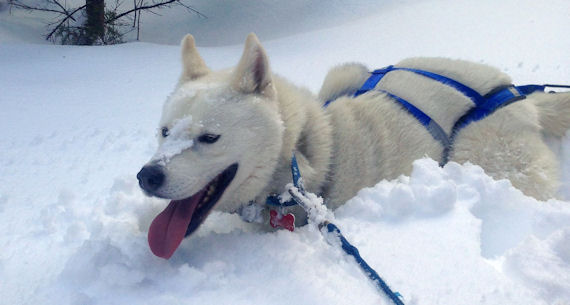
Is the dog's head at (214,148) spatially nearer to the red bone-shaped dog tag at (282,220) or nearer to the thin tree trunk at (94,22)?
the red bone-shaped dog tag at (282,220)

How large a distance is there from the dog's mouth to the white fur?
50mm

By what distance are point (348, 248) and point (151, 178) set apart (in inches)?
29.8

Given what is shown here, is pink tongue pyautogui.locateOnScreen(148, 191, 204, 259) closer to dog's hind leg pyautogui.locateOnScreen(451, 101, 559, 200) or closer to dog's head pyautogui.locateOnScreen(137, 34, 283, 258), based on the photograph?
dog's head pyautogui.locateOnScreen(137, 34, 283, 258)

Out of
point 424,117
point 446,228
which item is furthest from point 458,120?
point 446,228

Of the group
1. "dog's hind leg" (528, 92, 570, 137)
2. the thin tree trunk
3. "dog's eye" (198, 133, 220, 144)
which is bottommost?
the thin tree trunk

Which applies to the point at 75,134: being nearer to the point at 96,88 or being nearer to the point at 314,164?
the point at 96,88

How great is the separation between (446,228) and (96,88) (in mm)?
3929

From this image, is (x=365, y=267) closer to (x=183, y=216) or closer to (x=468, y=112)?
(x=183, y=216)

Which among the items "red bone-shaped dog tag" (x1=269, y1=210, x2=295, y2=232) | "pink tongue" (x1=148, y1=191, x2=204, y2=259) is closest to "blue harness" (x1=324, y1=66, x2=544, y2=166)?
"red bone-shaped dog tag" (x1=269, y1=210, x2=295, y2=232)

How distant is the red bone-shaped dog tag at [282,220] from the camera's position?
1769 millimetres

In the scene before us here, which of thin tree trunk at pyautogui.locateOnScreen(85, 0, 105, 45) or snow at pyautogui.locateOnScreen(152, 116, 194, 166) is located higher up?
snow at pyautogui.locateOnScreen(152, 116, 194, 166)

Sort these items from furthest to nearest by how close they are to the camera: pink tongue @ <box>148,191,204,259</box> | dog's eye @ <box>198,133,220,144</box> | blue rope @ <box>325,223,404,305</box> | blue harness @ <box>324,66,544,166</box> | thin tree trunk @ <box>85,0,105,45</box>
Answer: thin tree trunk @ <box>85,0,105,45</box> → blue harness @ <box>324,66,544,166</box> → dog's eye @ <box>198,133,220,144</box> → pink tongue @ <box>148,191,204,259</box> → blue rope @ <box>325,223,404,305</box>

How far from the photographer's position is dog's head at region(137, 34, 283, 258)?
1635 millimetres

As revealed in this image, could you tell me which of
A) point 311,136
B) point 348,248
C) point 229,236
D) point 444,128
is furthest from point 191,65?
point 444,128
